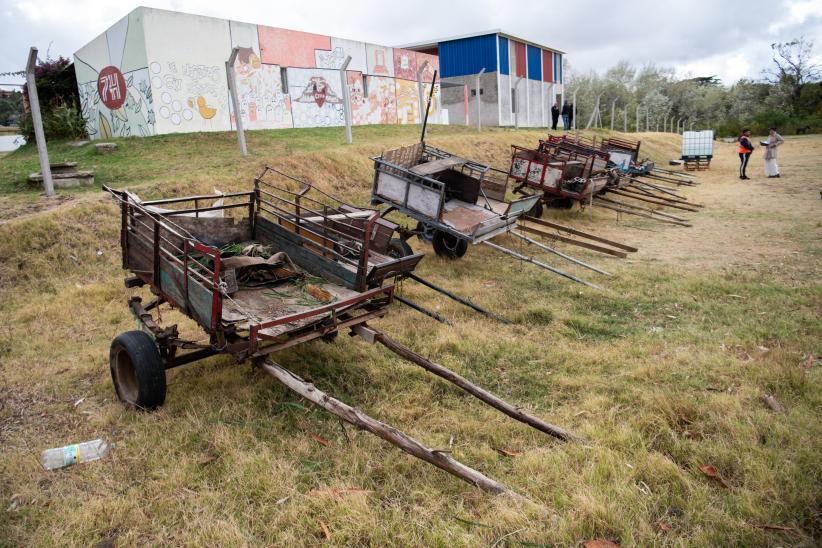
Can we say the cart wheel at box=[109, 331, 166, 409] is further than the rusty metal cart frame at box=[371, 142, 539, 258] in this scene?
No

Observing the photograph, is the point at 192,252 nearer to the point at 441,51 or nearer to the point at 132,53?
the point at 132,53

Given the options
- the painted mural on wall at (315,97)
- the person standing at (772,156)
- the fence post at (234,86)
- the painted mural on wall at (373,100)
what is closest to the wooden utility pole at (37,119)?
the fence post at (234,86)

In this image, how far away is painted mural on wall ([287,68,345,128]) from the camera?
66.8 ft

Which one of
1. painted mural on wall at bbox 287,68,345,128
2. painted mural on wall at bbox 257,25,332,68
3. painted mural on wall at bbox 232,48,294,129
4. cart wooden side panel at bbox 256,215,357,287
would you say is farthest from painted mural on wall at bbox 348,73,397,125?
cart wooden side panel at bbox 256,215,357,287

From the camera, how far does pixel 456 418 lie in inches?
177

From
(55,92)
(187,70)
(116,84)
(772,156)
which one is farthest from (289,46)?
(772,156)

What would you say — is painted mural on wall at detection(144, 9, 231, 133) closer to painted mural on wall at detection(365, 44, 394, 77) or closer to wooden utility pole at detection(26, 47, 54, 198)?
wooden utility pole at detection(26, 47, 54, 198)

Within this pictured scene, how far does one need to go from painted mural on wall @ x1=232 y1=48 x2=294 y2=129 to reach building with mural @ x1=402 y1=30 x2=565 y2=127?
1436cm

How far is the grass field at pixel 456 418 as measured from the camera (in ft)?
10.5

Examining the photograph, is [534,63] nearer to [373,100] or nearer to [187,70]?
[373,100]

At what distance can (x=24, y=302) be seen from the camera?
7.34 metres

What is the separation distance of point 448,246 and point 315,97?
540 inches

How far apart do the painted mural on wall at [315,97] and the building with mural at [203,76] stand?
1.5 inches

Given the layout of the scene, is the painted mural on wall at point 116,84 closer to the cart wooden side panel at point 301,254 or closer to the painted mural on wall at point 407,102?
the cart wooden side panel at point 301,254
